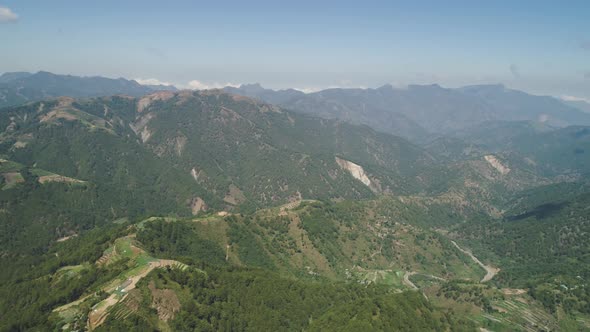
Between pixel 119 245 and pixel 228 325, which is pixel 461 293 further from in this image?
pixel 119 245

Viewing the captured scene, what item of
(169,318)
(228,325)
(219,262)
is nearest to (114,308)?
(169,318)

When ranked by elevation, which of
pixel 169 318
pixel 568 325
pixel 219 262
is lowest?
pixel 568 325

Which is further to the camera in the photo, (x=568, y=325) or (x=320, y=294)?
(x=568, y=325)

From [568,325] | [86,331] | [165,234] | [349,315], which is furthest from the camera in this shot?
[165,234]

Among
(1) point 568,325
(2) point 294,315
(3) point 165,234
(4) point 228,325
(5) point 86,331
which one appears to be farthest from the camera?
(3) point 165,234

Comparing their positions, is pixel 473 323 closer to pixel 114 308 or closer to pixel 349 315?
pixel 349 315

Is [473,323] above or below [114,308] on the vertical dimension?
below

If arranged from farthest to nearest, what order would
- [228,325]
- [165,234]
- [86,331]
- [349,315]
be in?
[165,234] → [349,315] → [228,325] → [86,331]

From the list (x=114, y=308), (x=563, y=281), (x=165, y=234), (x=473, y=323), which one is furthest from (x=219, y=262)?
(x=563, y=281)

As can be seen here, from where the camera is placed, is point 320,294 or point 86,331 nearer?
point 86,331
